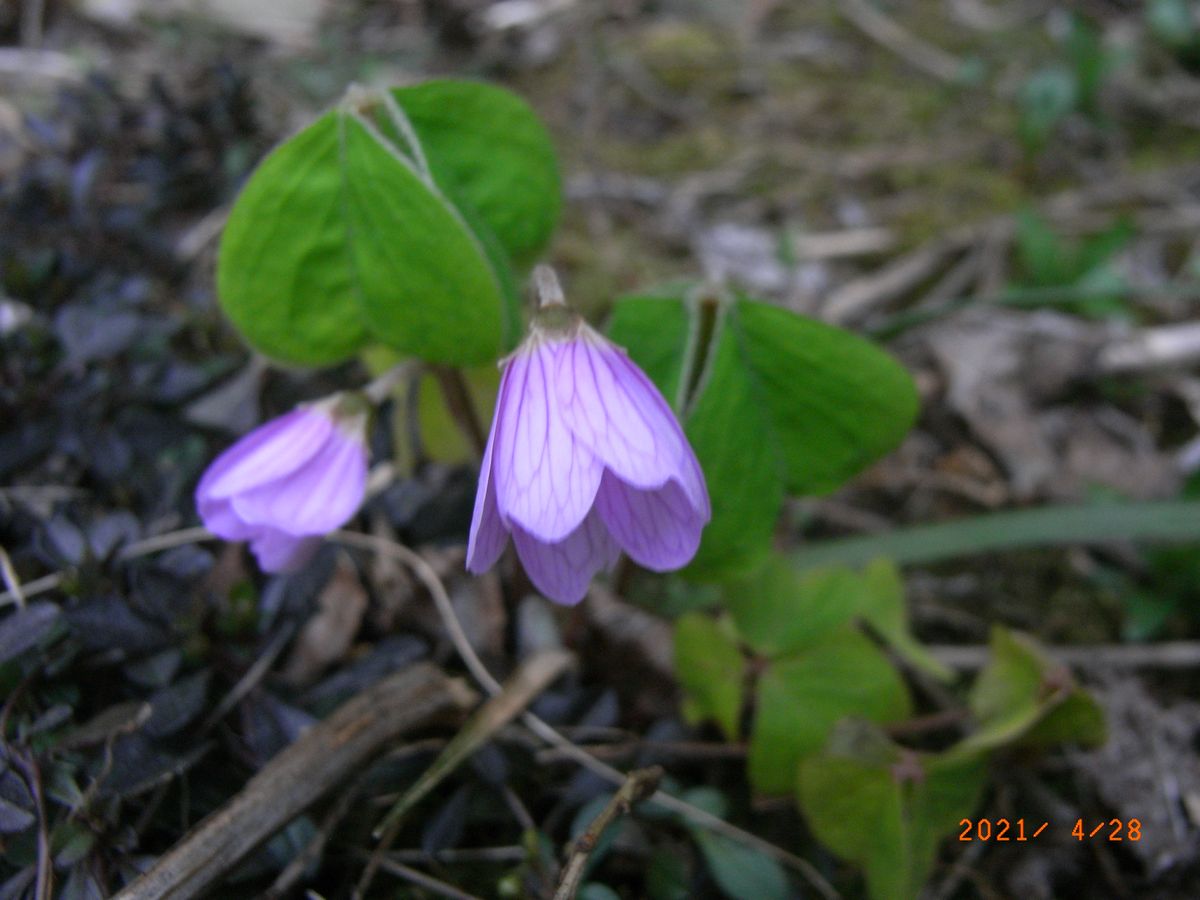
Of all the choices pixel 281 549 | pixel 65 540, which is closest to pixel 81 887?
pixel 281 549

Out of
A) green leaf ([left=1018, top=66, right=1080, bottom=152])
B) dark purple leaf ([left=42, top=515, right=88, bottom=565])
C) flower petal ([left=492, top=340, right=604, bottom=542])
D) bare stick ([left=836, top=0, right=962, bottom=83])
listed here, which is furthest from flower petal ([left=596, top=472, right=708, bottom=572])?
bare stick ([left=836, top=0, right=962, bottom=83])

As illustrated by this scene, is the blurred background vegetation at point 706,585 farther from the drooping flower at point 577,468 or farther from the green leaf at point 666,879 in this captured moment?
the drooping flower at point 577,468

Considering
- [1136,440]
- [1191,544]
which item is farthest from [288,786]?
[1136,440]

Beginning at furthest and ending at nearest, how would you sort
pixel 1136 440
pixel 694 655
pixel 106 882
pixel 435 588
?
pixel 1136 440 < pixel 435 588 < pixel 694 655 < pixel 106 882

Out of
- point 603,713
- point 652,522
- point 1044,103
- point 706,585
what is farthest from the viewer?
point 1044,103

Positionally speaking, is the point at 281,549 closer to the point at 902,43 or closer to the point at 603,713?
the point at 603,713

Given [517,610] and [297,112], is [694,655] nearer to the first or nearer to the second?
[517,610]

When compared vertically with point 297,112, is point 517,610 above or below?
below
